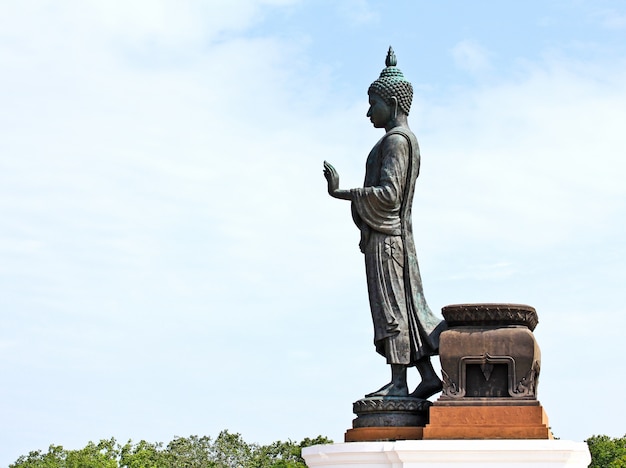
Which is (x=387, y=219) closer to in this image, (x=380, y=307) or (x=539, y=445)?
(x=380, y=307)

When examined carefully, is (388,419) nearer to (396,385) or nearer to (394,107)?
(396,385)

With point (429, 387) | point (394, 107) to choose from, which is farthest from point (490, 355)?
point (394, 107)

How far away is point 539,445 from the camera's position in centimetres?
1109

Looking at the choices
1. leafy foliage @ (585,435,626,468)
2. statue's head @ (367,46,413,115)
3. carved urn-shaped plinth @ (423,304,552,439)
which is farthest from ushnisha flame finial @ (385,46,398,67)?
leafy foliage @ (585,435,626,468)

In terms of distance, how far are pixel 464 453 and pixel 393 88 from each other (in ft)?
14.4

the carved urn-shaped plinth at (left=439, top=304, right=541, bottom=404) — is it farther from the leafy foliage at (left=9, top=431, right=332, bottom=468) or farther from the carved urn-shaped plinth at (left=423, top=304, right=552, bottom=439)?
the leafy foliage at (left=9, top=431, right=332, bottom=468)

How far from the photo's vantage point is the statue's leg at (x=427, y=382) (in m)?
12.6

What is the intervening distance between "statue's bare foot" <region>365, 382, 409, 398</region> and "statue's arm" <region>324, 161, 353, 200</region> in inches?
86.8

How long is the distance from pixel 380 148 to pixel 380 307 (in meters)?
1.87

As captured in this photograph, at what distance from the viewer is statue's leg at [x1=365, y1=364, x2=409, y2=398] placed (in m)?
12.4

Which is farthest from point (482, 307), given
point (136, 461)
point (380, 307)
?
point (136, 461)

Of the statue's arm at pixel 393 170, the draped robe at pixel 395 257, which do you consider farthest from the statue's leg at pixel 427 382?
the statue's arm at pixel 393 170

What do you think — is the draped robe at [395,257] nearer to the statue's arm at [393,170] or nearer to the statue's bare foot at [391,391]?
the statue's arm at [393,170]

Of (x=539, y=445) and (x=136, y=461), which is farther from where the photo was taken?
(x=136, y=461)
